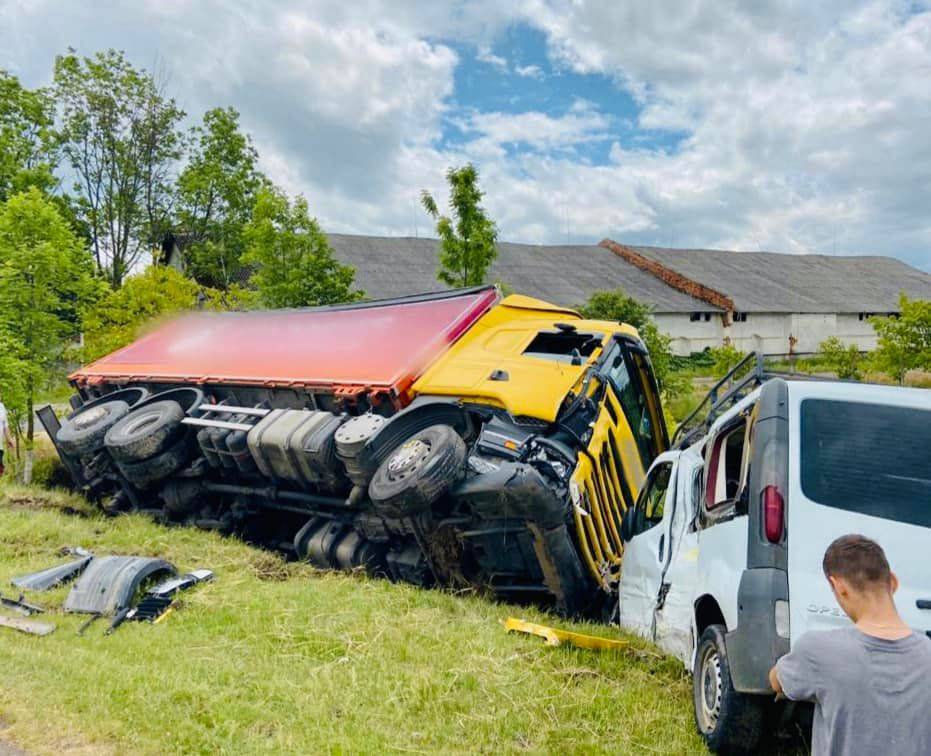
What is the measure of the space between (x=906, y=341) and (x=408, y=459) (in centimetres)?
1766

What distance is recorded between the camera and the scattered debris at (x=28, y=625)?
5129mm

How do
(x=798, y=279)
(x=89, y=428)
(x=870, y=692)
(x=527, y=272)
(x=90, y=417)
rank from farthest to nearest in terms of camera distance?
(x=798, y=279)
(x=527, y=272)
(x=90, y=417)
(x=89, y=428)
(x=870, y=692)

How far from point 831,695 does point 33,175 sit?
97.3 feet

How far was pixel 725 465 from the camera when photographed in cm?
448

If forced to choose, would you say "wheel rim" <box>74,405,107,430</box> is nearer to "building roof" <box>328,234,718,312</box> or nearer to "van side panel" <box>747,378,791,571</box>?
"van side panel" <box>747,378,791,571</box>

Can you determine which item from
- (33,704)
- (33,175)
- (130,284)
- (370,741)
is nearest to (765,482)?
(370,741)

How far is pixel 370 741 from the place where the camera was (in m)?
3.65

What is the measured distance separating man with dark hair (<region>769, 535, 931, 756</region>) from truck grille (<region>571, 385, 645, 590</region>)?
3.79 meters

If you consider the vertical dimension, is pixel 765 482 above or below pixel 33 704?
above

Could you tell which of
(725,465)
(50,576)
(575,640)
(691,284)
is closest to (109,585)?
(50,576)

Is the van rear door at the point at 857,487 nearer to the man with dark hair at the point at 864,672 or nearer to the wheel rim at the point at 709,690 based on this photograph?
the wheel rim at the point at 709,690

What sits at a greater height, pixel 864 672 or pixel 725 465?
pixel 725 465

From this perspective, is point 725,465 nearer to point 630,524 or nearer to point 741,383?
point 741,383

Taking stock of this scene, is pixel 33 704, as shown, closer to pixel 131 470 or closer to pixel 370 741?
pixel 370 741
